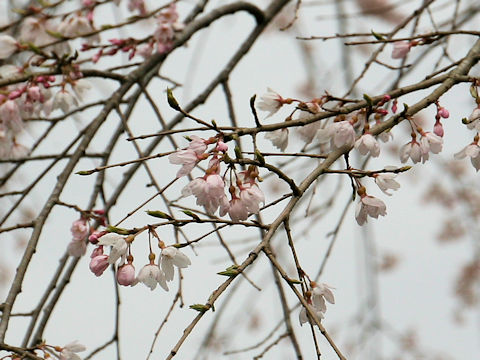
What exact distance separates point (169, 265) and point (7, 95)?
763 millimetres

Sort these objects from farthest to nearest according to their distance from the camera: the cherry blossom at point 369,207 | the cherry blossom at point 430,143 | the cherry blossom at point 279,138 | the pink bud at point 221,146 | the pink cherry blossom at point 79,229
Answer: the pink cherry blossom at point 79,229
the cherry blossom at point 279,138
the cherry blossom at point 430,143
the cherry blossom at point 369,207
the pink bud at point 221,146

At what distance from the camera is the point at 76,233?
1464 mm

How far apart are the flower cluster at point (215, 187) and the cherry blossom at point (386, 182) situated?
205mm

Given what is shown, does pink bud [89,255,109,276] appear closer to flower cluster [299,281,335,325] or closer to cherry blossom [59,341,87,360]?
cherry blossom [59,341,87,360]

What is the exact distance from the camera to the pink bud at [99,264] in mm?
1080

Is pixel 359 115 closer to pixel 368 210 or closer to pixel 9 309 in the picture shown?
pixel 368 210

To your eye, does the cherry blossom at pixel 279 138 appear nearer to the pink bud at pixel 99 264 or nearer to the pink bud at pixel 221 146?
the pink bud at pixel 221 146

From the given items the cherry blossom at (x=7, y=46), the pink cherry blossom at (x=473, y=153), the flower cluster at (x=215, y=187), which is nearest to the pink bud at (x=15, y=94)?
the cherry blossom at (x=7, y=46)

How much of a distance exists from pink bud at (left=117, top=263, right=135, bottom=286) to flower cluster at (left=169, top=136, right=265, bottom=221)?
136 millimetres

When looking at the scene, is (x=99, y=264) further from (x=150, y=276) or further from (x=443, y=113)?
(x=443, y=113)

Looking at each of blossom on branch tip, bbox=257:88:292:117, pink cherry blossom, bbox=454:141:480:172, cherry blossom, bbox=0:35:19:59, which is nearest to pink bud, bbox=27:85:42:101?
cherry blossom, bbox=0:35:19:59

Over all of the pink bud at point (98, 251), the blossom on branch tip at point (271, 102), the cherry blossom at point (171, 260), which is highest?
the blossom on branch tip at point (271, 102)

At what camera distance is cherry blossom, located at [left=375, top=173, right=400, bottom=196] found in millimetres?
1138

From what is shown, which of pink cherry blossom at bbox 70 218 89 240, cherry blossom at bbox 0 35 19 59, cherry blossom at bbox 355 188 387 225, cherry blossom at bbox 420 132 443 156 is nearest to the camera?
cherry blossom at bbox 355 188 387 225
